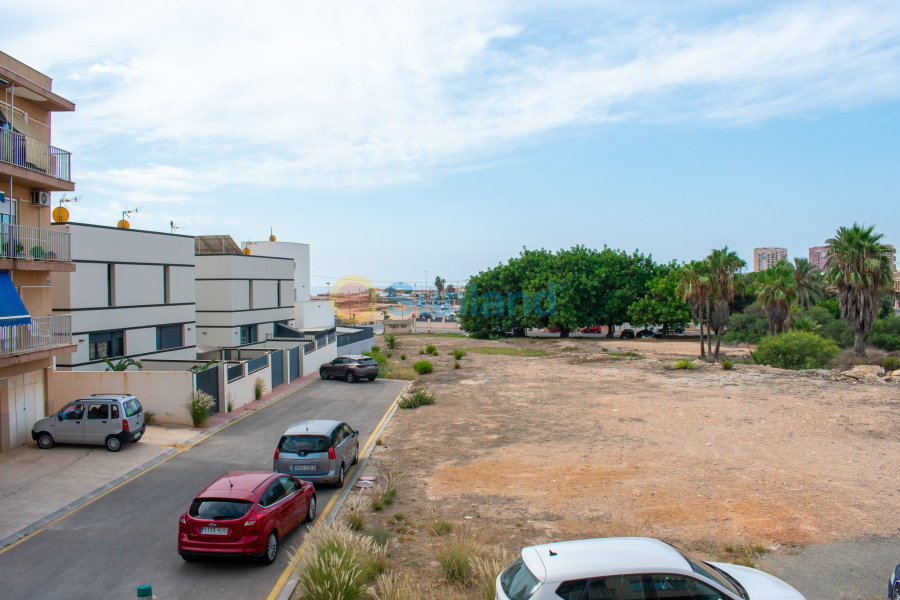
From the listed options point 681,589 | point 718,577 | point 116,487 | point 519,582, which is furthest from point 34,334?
point 718,577

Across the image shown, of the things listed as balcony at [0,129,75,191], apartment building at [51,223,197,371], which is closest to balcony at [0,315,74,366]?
balcony at [0,129,75,191]

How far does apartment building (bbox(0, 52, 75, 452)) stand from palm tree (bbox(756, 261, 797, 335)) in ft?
167

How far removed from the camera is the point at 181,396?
22.1 meters

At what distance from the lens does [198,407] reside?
21781 millimetres

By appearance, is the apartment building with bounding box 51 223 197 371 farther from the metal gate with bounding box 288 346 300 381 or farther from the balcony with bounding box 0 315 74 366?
the metal gate with bounding box 288 346 300 381

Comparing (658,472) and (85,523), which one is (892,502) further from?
(85,523)

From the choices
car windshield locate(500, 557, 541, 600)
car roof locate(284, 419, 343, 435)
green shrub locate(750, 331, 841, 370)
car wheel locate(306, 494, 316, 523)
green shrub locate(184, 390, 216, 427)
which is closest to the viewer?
car windshield locate(500, 557, 541, 600)

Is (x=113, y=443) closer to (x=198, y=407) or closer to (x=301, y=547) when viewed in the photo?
(x=198, y=407)

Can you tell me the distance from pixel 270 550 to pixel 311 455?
14.1ft

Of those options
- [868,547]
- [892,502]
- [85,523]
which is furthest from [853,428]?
[85,523]

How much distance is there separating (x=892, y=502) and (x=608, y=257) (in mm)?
67777

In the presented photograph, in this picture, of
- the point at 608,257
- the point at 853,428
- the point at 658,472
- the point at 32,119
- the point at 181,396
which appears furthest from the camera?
the point at 608,257

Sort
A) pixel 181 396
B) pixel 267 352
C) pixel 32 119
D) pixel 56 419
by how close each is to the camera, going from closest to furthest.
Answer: pixel 56 419
pixel 32 119
pixel 181 396
pixel 267 352

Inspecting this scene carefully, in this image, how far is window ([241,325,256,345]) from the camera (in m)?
40.2
